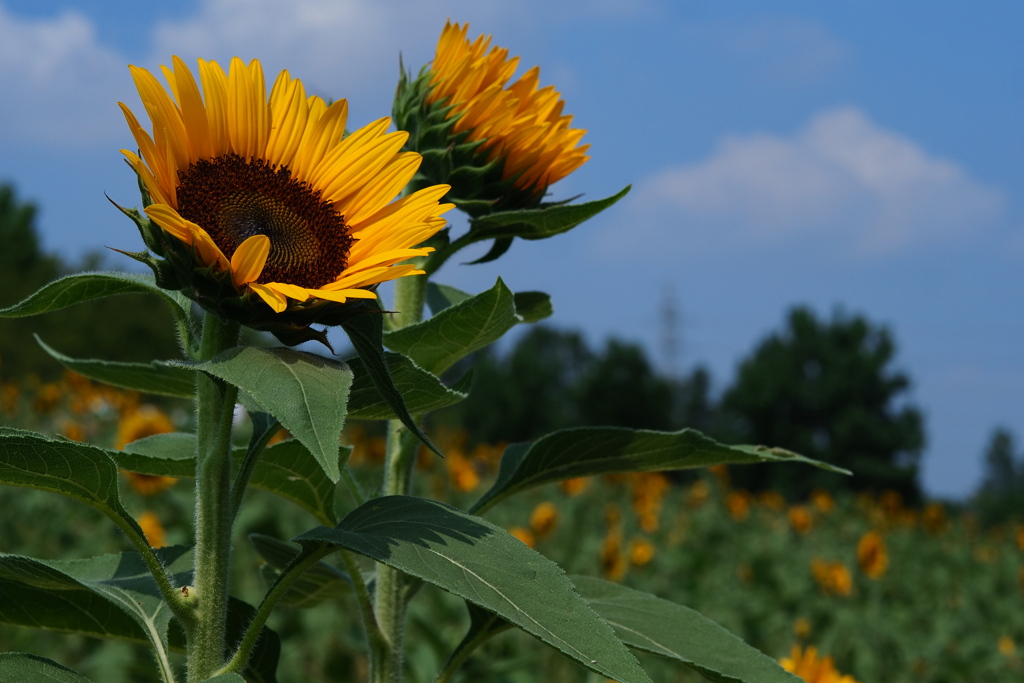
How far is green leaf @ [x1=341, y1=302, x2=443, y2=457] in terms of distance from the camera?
3.17ft

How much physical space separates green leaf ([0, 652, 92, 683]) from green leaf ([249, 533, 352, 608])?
36 cm

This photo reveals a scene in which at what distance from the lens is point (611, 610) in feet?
4.24

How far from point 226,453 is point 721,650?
2.00 ft

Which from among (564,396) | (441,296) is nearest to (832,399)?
(564,396)

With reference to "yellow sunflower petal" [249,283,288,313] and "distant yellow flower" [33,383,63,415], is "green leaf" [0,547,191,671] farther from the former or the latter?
"distant yellow flower" [33,383,63,415]

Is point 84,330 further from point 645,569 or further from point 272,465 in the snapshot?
point 272,465

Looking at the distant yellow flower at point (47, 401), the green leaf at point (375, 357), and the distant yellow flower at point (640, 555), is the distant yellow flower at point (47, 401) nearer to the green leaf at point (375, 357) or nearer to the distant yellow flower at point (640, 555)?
the distant yellow flower at point (640, 555)

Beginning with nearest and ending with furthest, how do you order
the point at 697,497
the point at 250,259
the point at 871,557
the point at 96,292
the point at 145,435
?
the point at 250,259 < the point at 96,292 < the point at 145,435 < the point at 871,557 < the point at 697,497

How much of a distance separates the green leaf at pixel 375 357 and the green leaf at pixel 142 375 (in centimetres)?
38

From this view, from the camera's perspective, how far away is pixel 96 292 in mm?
1093

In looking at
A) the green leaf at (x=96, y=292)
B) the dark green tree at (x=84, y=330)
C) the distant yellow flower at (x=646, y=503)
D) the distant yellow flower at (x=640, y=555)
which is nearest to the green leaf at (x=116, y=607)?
the green leaf at (x=96, y=292)

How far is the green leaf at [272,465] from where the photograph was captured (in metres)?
1.20

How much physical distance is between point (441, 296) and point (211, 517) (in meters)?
0.68

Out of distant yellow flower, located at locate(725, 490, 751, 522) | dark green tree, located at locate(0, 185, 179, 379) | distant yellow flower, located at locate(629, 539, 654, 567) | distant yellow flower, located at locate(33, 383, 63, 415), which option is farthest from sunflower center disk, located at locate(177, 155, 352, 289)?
dark green tree, located at locate(0, 185, 179, 379)
